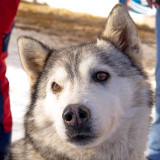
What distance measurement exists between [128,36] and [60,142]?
985 millimetres

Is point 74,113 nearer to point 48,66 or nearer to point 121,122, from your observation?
point 121,122

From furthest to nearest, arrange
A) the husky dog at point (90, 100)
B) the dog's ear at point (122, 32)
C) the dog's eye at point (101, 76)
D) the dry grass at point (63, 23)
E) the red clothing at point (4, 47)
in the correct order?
the dry grass at point (63, 23), the red clothing at point (4, 47), the dog's ear at point (122, 32), the dog's eye at point (101, 76), the husky dog at point (90, 100)

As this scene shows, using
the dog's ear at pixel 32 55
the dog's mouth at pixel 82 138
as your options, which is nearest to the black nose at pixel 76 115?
the dog's mouth at pixel 82 138

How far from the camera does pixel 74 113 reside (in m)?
1.68

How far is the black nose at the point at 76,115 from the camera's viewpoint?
1.68 metres

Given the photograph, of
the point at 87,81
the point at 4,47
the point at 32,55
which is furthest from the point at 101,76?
the point at 4,47

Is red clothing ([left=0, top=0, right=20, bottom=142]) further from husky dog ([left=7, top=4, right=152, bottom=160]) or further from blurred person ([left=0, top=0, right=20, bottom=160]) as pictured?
husky dog ([left=7, top=4, right=152, bottom=160])

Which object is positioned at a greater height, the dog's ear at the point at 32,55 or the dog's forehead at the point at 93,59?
the dog's forehead at the point at 93,59

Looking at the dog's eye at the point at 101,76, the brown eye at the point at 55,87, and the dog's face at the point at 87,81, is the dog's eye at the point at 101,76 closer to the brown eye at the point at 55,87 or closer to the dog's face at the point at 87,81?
the dog's face at the point at 87,81

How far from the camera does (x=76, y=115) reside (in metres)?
1.69

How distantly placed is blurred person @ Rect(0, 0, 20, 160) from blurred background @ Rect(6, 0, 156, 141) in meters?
0.89

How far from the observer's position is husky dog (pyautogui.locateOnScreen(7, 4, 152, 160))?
5.90ft

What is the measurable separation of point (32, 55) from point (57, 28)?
26.2 ft

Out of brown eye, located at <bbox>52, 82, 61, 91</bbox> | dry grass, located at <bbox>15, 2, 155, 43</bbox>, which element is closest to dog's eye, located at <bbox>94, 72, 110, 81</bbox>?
brown eye, located at <bbox>52, 82, 61, 91</bbox>
